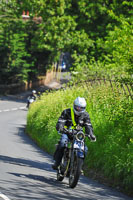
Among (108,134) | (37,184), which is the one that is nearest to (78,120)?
(37,184)

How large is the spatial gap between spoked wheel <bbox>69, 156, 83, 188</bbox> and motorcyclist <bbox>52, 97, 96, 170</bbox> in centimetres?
66

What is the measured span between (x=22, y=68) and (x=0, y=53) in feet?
11.4

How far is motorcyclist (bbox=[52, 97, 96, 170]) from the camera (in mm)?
9922

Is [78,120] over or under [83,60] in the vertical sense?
under

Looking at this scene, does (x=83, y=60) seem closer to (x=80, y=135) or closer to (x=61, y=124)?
(x=61, y=124)

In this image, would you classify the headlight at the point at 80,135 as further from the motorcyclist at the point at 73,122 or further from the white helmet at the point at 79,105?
the white helmet at the point at 79,105

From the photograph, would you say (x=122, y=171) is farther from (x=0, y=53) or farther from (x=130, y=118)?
(x=0, y=53)

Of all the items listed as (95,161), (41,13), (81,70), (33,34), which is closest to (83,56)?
(41,13)

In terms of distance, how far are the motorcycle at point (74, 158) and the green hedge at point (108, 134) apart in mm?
1088

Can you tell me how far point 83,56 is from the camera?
44.1 metres

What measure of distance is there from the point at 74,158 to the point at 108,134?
3.12 m

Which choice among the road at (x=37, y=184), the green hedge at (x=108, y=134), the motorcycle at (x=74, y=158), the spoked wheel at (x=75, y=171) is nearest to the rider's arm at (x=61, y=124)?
the motorcycle at (x=74, y=158)

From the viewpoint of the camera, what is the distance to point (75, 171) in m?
9.38

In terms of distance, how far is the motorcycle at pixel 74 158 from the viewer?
9.38 metres
